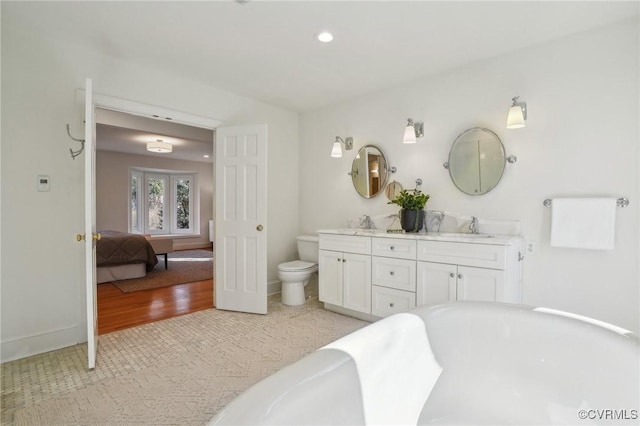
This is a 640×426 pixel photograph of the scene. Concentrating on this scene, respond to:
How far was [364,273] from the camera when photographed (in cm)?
292

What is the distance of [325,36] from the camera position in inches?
93.4

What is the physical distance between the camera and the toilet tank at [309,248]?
145 inches

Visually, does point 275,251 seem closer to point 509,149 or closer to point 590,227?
point 509,149

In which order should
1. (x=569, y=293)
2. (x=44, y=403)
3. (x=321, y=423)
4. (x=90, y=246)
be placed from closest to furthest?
(x=321, y=423) → (x=44, y=403) → (x=90, y=246) → (x=569, y=293)

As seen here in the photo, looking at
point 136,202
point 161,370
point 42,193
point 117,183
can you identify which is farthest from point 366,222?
point 136,202

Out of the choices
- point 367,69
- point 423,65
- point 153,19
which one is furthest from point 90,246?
point 423,65

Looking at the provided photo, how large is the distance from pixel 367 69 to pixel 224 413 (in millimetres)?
2909

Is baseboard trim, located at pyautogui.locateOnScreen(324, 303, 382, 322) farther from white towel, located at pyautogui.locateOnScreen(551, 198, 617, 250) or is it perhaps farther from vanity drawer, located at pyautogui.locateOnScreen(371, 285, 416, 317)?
white towel, located at pyautogui.locateOnScreen(551, 198, 617, 250)

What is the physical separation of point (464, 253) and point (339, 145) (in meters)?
1.85

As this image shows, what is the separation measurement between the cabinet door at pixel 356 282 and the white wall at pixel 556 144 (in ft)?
2.95

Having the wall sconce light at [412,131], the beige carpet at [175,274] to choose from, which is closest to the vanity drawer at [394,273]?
the wall sconce light at [412,131]

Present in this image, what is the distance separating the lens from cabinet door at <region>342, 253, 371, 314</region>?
290cm

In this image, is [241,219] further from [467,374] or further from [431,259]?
[467,374]

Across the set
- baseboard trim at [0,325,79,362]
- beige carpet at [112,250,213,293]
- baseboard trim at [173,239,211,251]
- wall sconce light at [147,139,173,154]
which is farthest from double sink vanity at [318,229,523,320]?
baseboard trim at [173,239,211,251]
